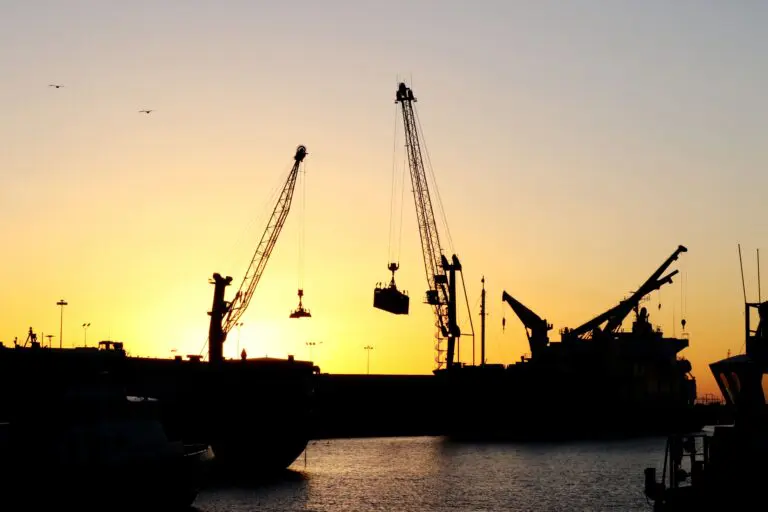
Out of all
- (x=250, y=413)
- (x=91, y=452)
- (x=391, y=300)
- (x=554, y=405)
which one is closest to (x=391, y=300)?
(x=391, y=300)

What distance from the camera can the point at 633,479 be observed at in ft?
287

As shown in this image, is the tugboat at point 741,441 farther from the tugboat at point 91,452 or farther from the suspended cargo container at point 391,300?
the suspended cargo container at point 391,300

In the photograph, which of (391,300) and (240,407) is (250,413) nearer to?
(240,407)

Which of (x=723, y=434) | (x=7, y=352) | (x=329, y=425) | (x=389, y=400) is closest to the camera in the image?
(x=723, y=434)

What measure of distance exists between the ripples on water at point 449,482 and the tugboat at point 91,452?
566 inches

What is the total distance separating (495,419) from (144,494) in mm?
149090

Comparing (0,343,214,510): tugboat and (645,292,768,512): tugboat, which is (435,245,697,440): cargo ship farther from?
(645,292,768,512): tugboat

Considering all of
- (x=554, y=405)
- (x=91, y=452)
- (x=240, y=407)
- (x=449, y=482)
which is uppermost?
Result: (x=240, y=407)

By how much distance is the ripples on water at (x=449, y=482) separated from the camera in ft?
227

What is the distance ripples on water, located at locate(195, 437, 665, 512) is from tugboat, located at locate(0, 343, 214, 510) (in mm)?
14378

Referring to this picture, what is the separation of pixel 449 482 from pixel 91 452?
142 feet

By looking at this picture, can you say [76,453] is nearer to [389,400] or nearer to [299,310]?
[299,310]

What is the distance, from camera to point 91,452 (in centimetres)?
4784

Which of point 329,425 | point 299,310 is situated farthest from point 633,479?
point 329,425
